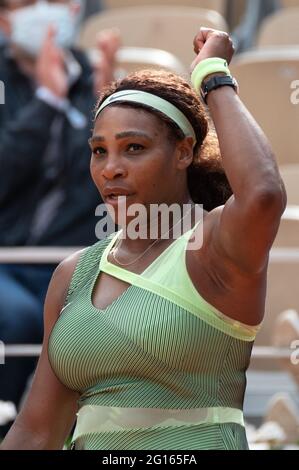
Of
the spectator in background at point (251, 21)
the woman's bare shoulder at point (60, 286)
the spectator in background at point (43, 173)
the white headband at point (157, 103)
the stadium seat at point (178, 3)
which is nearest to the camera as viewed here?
the white headband at point (157, 103)

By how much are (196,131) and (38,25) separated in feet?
10.4

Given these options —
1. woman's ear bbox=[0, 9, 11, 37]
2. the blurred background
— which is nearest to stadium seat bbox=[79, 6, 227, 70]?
the blurred background

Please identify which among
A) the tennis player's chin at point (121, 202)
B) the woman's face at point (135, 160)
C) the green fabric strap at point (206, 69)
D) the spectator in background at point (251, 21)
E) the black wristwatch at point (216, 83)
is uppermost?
the spectator in background at point (251, 21)

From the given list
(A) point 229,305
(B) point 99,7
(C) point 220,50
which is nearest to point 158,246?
(A) point 229,305

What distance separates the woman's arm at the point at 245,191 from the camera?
2166 mm

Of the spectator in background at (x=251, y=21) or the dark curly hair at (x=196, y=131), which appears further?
the spectator in background at (x=251, y=21)

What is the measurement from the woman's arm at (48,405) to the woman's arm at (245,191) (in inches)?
17.2

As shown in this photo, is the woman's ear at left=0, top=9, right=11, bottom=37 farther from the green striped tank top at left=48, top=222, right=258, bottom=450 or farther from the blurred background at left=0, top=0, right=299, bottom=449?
the green striped tank top at left=48, top=222, right=258, bottom=450

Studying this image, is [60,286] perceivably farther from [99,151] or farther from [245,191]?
[245,191]

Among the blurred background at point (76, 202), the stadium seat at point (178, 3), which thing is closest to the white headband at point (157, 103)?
the blurred background at point (76, 202)

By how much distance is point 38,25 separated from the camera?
5508mm

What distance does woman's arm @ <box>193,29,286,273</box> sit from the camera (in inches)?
85.3

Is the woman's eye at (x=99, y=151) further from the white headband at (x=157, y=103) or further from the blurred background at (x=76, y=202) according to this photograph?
the blurred background at (x=76, y=202)
